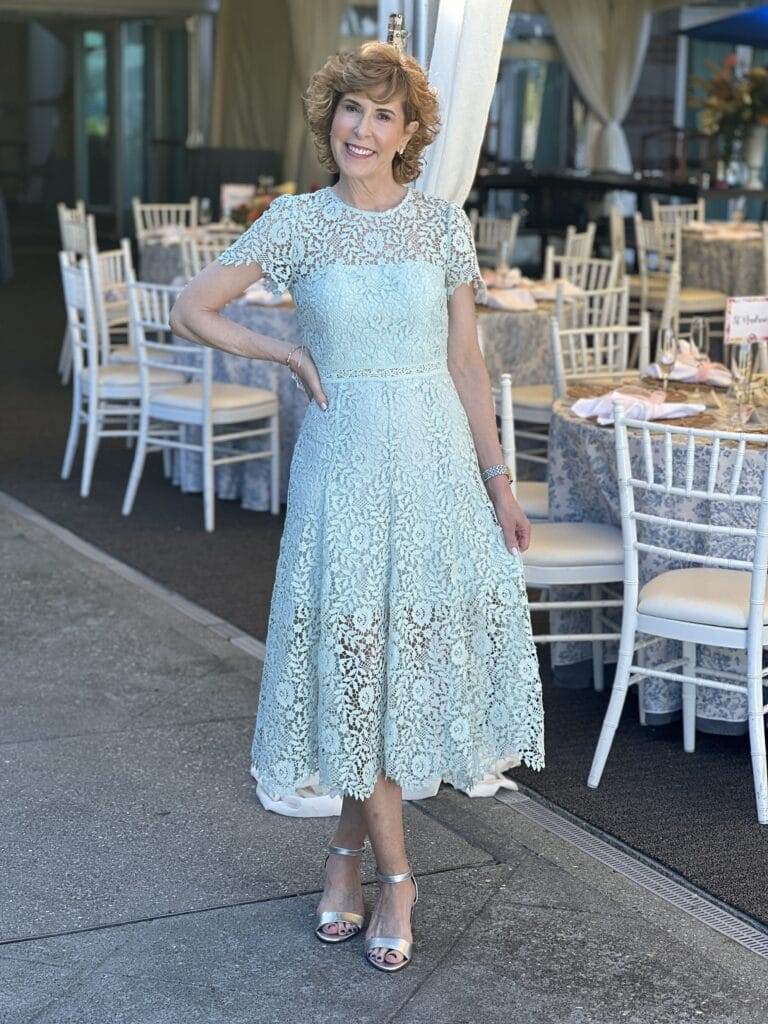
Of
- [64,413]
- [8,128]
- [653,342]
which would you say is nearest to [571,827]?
[64,413]

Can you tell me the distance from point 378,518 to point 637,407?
5.18 ft

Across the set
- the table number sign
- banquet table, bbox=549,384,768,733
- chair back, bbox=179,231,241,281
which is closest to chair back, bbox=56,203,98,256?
chair back, bbox=179,231,241,281

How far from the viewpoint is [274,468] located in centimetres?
634

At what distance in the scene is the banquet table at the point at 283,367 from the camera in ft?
21.1

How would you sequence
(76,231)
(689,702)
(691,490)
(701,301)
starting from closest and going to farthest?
1. (691,490)
2. (689,702)
3. (76,231)
4. (701,301)

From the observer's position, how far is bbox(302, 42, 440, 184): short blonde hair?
2604 millimetres

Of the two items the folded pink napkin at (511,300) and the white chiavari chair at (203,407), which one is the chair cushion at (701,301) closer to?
the folded pink napkin at (511,300)

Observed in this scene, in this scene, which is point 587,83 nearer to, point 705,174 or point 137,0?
point 705,174

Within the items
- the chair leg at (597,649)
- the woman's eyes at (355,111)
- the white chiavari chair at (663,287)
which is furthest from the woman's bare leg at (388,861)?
the white chiavari chair at (663,287)

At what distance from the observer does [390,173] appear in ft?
8.84

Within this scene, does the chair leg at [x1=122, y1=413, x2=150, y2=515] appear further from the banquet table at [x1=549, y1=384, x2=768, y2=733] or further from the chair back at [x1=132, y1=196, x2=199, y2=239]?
the chair back at [x1=132, y1=196, x2=199, y2=239]

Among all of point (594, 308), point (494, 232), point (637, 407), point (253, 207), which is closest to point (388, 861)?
point (637, 407)

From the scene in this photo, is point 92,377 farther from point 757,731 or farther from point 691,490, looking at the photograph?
point 757,731

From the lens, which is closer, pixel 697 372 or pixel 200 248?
pixel 697 372
